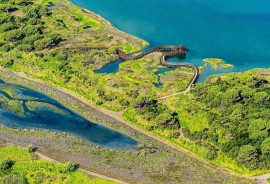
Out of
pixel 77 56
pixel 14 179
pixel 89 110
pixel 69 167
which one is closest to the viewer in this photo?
pixel 14 179

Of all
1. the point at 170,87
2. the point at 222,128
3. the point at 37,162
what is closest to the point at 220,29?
the point at 170,87

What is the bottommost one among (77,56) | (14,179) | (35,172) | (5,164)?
(14,179)

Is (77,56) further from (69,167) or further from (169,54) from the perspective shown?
(69,167)

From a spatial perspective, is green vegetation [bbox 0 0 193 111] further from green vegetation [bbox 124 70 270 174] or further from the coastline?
green vegetation [bbox 124 70 270 174]

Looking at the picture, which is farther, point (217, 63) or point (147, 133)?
point (217, 63)

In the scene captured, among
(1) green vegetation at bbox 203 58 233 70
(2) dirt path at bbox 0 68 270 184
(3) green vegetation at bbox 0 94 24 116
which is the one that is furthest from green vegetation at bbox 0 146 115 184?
(1) green vegetation at bbox 203 58 233 70

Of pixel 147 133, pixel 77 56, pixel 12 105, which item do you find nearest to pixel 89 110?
pixel 147 133

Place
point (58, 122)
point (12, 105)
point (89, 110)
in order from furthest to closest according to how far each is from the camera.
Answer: point (12, 105)
point (89, 110)
point (58, 122)
